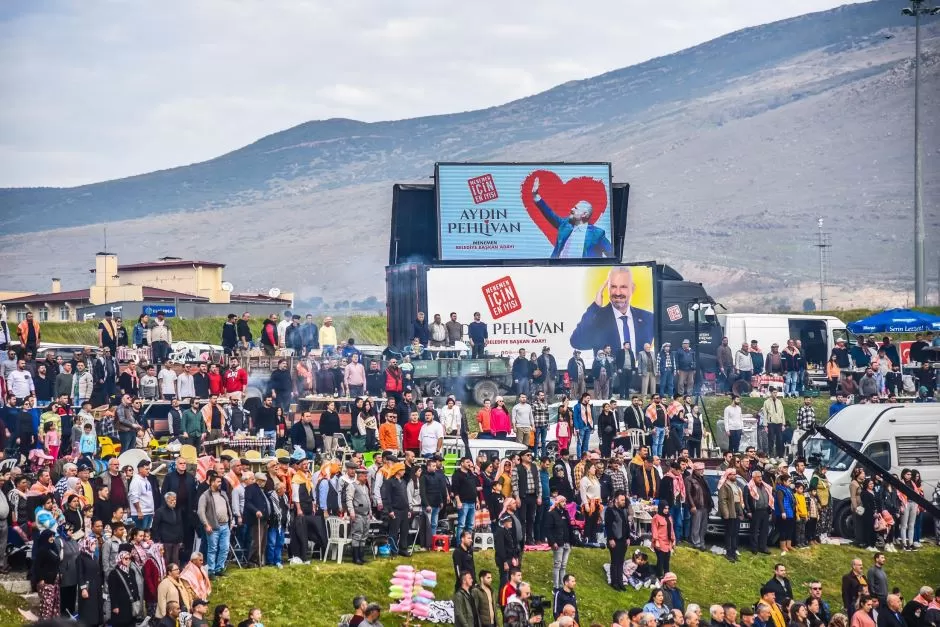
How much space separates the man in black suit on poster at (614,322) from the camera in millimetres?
34906

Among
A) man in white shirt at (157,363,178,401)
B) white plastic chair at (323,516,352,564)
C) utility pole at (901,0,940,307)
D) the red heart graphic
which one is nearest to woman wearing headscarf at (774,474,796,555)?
white plastic chair at (323,516,352,564)

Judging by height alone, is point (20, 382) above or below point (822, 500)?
above

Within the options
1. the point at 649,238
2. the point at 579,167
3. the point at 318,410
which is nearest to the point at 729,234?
the point at 649,238

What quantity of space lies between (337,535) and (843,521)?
988cm

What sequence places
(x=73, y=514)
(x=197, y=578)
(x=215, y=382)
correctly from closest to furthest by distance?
(x=197, y=578) → (x=73, y=514) → (x=215, y=382)

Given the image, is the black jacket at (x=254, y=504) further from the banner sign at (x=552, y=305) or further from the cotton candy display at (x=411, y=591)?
the banner sign at (x=552, y=305)

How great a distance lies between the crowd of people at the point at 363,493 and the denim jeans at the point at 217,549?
3 cm

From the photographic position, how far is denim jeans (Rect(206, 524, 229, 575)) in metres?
18.2

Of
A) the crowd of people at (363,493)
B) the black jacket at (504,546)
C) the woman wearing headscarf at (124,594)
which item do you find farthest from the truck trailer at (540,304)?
the woman wearing headscarf at (124,594)

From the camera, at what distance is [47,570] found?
16.5m

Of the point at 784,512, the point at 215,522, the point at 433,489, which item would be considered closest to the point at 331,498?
the point at 433,489

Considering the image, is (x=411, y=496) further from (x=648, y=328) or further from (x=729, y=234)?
(x=729, y=234)

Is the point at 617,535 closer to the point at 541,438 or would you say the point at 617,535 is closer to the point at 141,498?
the point at 541,438

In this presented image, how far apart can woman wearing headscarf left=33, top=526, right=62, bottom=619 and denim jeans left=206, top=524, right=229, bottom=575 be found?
225cm
